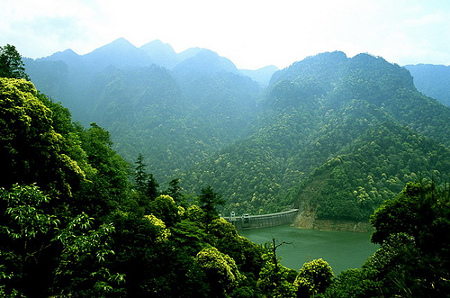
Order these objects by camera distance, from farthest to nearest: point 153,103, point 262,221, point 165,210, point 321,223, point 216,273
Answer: point 153,103 < point 262,221 < point 321,223 < point 165,210 < point 216,273

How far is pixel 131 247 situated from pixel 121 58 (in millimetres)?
199799

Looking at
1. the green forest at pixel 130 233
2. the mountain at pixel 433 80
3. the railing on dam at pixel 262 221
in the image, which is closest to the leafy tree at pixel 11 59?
the green forest at pixel 130 233

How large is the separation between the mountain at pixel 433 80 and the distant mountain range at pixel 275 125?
5.00 ft

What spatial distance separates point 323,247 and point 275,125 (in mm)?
83349

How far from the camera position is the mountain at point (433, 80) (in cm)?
14600

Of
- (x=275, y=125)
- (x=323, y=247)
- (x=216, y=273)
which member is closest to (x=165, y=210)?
(x=216, y=273)

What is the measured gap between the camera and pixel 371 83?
121 metres

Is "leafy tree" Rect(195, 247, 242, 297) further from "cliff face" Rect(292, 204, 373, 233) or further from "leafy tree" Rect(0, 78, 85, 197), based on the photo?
"cliff face" Rect(292, 204, 373, 233)

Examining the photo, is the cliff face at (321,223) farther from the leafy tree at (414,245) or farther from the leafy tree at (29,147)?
the leafy tree at (29,147)

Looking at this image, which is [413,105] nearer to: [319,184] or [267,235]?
[319,184]

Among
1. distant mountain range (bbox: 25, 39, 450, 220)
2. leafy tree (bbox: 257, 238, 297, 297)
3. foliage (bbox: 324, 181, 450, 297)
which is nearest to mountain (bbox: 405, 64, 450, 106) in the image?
distant mountain range (bbox: 25, 39, 450, 220)

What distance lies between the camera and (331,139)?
91.2m

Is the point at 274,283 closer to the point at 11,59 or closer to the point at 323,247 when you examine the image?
the point at 11,59

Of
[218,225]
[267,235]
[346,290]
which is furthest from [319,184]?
[346,290]
